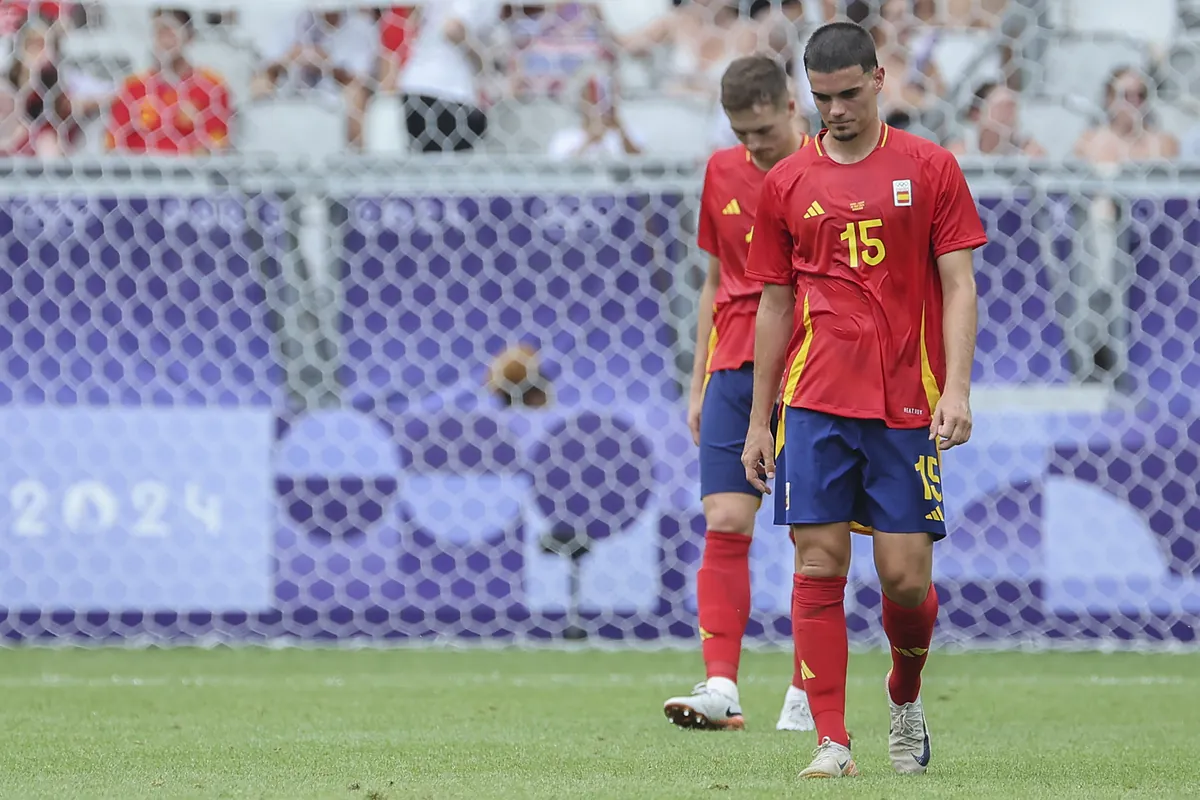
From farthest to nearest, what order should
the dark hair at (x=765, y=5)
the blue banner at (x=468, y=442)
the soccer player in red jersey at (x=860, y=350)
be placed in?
the dark hair at (x=765, y=5)
the blue banner at (x=468, y=442)
the soccer player in red jersey at (x=860, y=350)

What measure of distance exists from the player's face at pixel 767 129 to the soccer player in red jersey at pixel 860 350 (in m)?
1.05

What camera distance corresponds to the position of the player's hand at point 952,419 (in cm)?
372

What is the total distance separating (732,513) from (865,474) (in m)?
1.38

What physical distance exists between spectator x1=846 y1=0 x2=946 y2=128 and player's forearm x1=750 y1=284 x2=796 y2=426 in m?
4.55

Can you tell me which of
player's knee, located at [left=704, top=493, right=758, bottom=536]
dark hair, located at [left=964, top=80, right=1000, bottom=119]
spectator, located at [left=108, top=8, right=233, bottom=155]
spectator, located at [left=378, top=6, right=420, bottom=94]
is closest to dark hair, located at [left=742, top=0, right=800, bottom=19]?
dark hair, located at [left=964, top=80, right=1000, bottom=119]

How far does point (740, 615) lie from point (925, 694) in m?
1.13

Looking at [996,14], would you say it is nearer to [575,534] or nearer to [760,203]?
[575,534]

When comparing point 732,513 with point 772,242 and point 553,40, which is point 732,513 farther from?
point 553,40

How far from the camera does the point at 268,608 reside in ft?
24.9

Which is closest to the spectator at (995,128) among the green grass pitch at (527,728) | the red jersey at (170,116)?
the green grass pitch at (527,728)

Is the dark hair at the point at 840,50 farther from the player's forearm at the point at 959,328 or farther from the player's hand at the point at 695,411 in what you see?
the player's hand at the point at 695,411

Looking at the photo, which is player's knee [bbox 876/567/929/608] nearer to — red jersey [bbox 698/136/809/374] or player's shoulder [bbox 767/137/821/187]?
player's shoulder [bbox 767/137/821/187]

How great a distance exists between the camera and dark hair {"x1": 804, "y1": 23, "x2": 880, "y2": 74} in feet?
12.5

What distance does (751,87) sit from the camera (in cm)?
500
